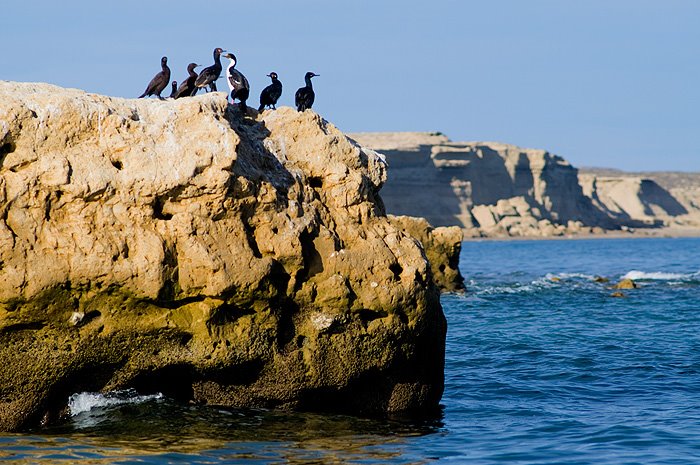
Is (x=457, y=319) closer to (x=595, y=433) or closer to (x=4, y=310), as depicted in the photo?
(x=595, y=433)

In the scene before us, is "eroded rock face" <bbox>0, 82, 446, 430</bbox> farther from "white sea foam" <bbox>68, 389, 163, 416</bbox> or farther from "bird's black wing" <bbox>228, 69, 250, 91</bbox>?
"bird's black wing" <bbox>228, 69, 250, 91</bbox>

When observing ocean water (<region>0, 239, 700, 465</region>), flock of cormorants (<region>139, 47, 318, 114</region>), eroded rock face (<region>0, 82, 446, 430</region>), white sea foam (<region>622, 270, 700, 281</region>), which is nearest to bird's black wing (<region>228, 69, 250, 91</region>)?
flock of cormorants (<region>139, 47, 318, 114</region>)

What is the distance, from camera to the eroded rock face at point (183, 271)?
1120cm

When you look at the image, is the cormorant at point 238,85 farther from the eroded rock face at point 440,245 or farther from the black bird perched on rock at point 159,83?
the eroded rock face at point 440,245

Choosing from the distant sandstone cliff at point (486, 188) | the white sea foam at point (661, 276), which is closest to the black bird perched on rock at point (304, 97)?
the white sea foam at point (661, 276)

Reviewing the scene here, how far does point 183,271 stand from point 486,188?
5085 inches

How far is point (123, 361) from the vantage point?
1167 cm

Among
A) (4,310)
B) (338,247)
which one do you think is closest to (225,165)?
(338,247)

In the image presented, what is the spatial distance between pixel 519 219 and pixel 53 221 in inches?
5114

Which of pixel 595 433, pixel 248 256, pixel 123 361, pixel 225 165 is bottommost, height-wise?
pixel 595 433

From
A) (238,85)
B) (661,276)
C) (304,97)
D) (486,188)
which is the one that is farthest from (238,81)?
(486,188)

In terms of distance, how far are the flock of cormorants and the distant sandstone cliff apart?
361 feet

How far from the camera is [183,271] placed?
11.6 meters

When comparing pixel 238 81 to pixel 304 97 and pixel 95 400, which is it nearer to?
pixel 304 97
